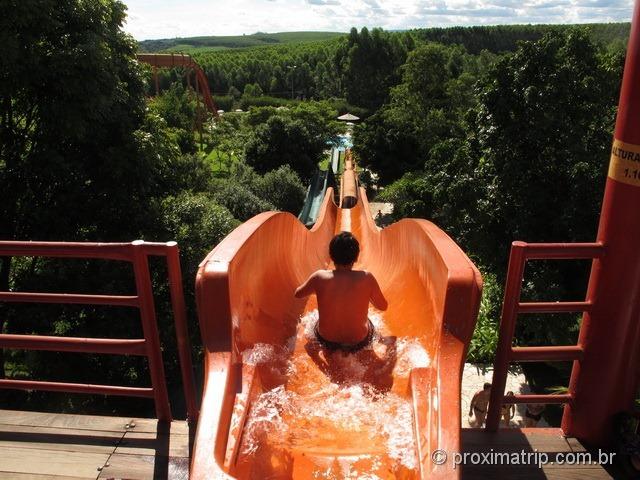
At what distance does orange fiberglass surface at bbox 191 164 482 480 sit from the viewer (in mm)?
2281

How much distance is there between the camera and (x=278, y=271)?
4297 millimetres

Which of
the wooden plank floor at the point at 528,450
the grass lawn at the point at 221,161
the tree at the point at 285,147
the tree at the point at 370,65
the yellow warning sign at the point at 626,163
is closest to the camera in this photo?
the yellow warning sign at the point at 626,163

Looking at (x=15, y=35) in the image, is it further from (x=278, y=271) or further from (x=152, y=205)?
(x=278, y=271)

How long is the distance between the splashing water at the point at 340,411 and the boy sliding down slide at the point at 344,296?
11 cm

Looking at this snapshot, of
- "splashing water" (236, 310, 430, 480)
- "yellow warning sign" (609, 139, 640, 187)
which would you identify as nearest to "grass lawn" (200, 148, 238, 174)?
"splashing water" (236, 310, 430, 480)

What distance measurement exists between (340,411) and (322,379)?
0.37m

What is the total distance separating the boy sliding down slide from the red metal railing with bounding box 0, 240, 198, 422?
3.49ft

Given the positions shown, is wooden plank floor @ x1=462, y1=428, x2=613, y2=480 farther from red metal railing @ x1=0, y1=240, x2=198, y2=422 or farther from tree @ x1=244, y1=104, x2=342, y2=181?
tree @ x1=244, y1=104, x2=342, y2=181

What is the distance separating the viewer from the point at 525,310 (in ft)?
7.85

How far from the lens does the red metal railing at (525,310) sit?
2.31m

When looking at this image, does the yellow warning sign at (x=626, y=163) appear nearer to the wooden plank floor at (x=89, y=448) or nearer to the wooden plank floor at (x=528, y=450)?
the wooden plank floor at (x=528, y=450)

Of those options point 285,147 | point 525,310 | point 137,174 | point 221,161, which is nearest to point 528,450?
point 525,310

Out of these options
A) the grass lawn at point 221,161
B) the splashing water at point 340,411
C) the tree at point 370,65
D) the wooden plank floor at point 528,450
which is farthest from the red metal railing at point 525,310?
the tree at point 370,65

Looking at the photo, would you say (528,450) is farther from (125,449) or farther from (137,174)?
(137,174)
